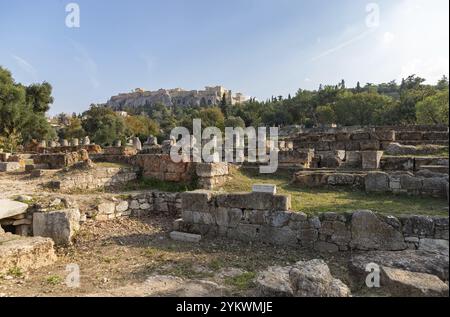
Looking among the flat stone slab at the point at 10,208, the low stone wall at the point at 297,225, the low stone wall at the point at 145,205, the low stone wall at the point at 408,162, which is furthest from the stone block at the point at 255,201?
the low stone wall at the point at 408,162

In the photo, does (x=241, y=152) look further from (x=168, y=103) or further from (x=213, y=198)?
(x=168, y=103)

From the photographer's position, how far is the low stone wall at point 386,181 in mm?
8325

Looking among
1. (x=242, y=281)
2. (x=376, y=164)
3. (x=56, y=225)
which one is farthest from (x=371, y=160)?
(x=56, y=225)

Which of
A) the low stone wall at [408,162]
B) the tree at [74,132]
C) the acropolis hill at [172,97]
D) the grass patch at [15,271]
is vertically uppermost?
the acropolis hill at [172,97]

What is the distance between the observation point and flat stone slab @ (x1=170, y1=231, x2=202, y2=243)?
27.3ft

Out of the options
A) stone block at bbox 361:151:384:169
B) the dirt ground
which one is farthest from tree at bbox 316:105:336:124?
the dirt ground

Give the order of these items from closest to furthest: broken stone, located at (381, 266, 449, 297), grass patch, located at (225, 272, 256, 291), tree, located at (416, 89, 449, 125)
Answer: broken stone, located at (381, 266, 449, 297)
grass patch, located at (225, 272, 256, 291)
tree, located at (416, 89, 449, 125)

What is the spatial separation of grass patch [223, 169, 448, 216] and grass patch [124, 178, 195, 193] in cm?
181

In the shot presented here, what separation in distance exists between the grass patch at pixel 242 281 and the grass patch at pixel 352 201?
2.18 m

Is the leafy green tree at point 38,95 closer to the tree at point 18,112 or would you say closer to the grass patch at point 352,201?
the tree at point 18,112

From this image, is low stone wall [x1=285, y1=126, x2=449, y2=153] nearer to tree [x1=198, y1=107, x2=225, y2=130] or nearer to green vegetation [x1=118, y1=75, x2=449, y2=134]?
green vegetation [x1=118, y1=75, x2=449, y2=134]

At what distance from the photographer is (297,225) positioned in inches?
293

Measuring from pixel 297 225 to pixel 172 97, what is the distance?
570 ft
